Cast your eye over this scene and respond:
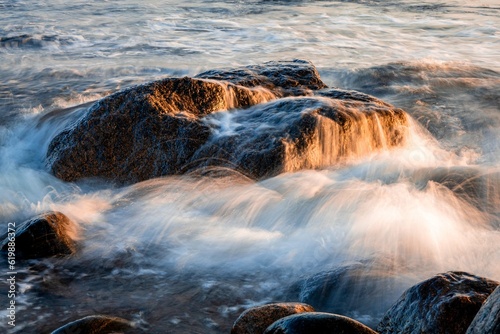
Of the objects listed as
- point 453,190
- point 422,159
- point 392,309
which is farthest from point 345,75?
point 392,309

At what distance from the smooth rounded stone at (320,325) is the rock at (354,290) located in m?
0.97

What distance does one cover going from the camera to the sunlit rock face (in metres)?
6.04

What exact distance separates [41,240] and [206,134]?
2032 millimetres

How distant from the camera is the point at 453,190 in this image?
6152mm

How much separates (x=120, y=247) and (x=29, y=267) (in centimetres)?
73

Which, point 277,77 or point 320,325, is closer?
point 320,325

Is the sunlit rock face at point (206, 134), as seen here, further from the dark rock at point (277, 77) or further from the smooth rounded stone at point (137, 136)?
the dark rock at point (277, 77)

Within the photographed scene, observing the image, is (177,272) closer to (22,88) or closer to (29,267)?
(29,267)

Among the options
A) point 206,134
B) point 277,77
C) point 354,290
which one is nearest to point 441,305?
point 354,290

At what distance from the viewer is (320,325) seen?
3.06 meters

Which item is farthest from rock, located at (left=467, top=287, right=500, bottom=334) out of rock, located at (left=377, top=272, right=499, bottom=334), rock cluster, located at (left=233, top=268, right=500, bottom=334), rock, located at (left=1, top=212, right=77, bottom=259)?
rock, located at (left=1, top=212, right=77, bottom=259)

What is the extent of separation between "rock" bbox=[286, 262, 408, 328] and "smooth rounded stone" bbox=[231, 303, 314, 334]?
60 cm

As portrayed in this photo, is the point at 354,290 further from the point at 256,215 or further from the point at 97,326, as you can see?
the point at 97,326

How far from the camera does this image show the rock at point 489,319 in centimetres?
247
